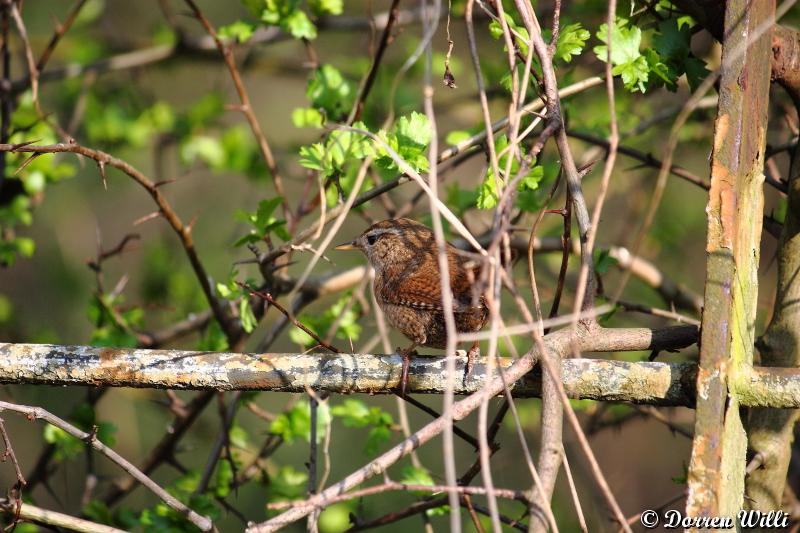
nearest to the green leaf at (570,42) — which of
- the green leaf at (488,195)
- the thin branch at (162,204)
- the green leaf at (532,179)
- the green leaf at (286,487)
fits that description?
→ the green leaf at (532,179)

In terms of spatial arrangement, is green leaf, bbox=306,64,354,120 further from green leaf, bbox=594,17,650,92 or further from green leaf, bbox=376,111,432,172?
green leaf, bbox=594,17,650,92

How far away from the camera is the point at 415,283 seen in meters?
3.46

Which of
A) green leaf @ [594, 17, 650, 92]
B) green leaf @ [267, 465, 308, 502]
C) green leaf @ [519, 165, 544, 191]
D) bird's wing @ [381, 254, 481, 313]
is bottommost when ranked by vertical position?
green leaf @ [267, 465, 308, 502]

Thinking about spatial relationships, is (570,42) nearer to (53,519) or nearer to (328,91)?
(328,91)

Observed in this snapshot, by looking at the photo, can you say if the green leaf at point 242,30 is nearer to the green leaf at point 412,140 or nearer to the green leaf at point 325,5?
the green leaf at point 325,5

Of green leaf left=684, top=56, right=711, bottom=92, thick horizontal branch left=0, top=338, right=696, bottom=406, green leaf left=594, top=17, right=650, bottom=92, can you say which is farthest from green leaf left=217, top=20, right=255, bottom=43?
green leaf left=684, top=56, right=711, bottom=92

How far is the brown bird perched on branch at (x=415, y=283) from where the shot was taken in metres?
3.21

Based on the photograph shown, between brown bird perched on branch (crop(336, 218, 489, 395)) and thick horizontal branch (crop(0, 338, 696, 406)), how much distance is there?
416 mm

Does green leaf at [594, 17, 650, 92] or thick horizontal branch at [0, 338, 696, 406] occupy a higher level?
green leaf at [594, 17, 650, 92]

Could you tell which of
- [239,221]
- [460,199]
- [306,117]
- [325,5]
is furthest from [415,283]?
[239,221]

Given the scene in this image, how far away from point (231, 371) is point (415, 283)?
4.16 ft

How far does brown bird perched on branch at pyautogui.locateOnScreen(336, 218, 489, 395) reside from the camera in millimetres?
3207

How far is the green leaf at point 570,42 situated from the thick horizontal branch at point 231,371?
3.10ft

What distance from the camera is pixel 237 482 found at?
3.59 meters
